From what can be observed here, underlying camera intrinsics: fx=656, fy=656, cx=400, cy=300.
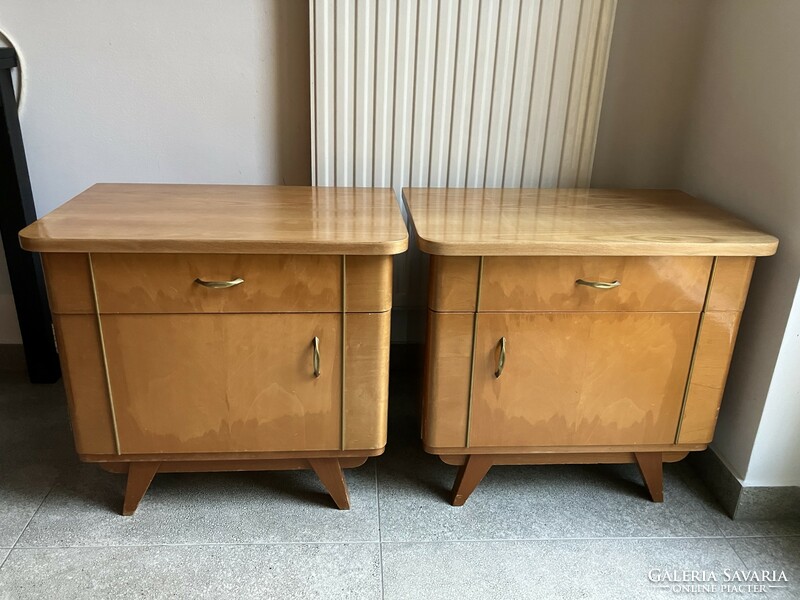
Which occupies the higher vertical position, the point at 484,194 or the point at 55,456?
the point at 484,194

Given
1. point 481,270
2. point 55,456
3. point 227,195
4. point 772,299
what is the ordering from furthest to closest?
point 55,456, point 227,195, point 772,299, point 481,270

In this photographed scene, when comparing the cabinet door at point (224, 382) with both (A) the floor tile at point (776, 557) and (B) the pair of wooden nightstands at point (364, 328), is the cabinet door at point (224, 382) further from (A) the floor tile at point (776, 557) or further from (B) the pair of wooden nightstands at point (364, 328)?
(A) the floor tile at point (776, 557)

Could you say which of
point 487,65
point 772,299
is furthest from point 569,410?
point 487,65

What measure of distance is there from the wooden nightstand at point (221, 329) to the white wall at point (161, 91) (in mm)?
334

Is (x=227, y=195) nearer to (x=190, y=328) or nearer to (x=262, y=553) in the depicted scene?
(x=190, y=328)

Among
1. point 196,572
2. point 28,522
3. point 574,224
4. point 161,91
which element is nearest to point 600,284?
point 574,224

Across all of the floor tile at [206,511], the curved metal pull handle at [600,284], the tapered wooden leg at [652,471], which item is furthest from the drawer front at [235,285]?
the tapered wooden leg at [652,471]

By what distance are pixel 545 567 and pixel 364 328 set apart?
0.61 m

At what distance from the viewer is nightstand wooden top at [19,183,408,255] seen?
1164mm

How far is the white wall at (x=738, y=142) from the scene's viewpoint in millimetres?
1333

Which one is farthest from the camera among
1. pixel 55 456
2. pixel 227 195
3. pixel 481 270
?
pixel 55 456

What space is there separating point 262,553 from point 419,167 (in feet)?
3.29

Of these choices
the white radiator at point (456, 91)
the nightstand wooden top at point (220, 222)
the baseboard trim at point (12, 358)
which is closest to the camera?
the nightstand wooden top at point (220, 222)

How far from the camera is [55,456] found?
63.7 inches
